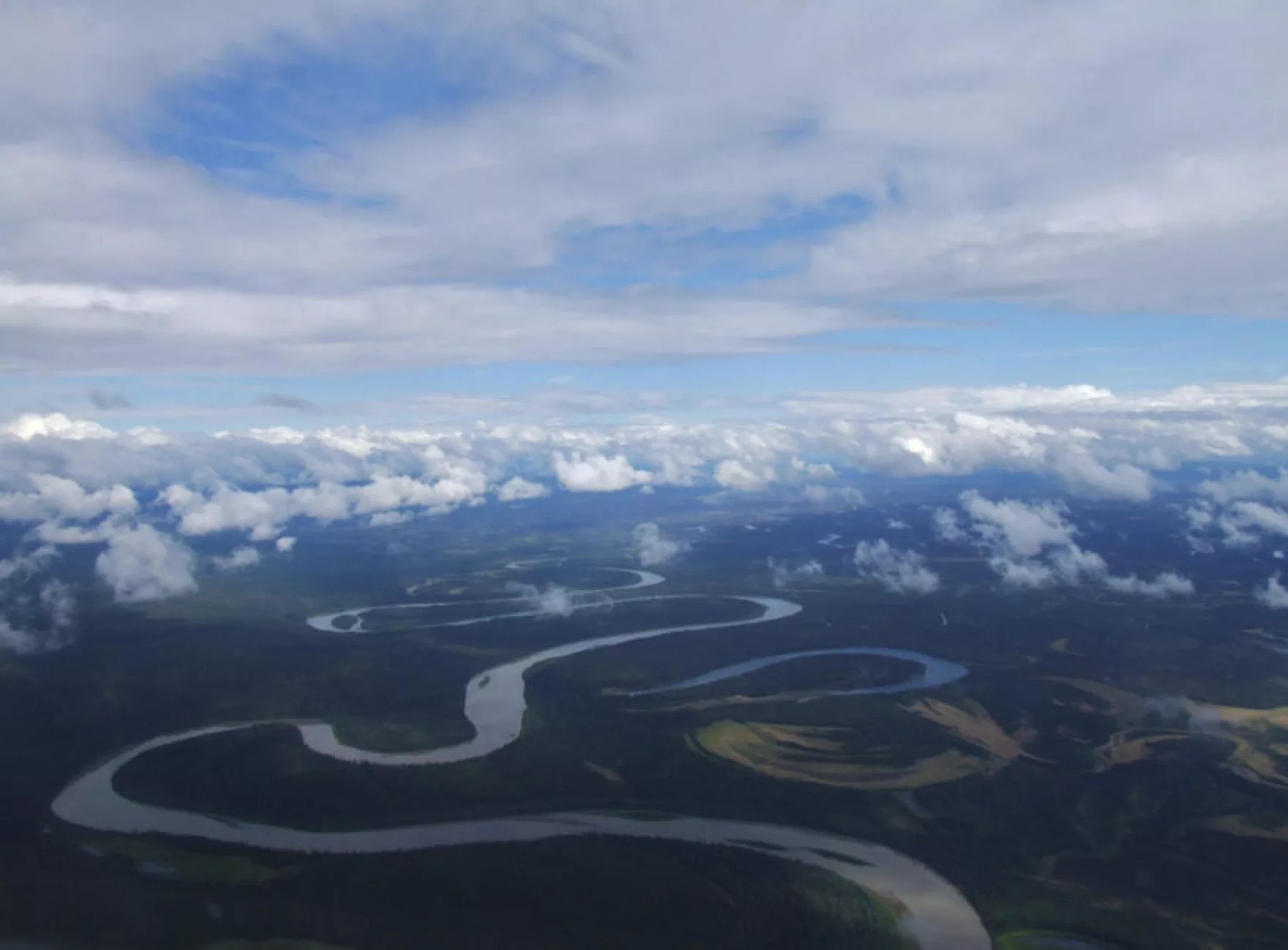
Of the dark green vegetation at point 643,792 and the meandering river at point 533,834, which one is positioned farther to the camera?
the meandering river at point 533,834

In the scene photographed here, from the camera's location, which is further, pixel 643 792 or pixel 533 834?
pixel 643 792

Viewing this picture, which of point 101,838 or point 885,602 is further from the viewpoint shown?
point 885,602

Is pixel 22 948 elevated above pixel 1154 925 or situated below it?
above

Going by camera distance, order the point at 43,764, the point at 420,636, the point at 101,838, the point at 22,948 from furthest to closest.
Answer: the point at 420,636, the point at 43,764, the point at 101,838, the point at 22,948

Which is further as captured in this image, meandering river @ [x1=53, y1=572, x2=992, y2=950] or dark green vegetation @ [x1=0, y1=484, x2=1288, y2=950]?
meandering river @ [x1=53, y1=572, x2=992, y2=950]

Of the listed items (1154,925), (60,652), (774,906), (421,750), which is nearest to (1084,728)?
(1154,925)

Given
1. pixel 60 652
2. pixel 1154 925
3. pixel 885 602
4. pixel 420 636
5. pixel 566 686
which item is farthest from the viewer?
pixel 885 602

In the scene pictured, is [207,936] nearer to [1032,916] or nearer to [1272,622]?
[1032,916]
